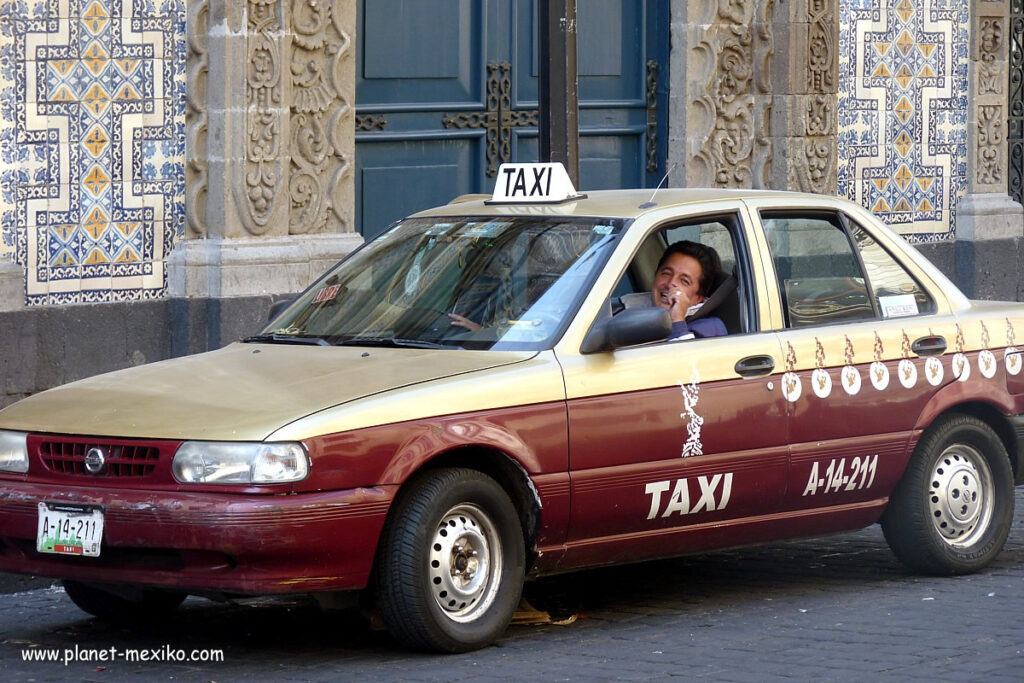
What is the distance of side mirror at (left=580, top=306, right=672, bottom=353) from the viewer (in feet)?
23.2

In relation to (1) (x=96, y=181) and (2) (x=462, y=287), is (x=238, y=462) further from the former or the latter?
(1) (x=96, y=181)

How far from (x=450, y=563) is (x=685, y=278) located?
192cm

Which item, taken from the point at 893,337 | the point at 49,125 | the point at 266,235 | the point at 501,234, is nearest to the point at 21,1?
the point at 49,125

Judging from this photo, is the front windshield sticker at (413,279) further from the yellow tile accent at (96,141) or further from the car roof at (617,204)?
the yellow tile accent at (96,141)

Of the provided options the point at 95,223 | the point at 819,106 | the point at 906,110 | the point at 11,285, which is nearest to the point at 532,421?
the point at 11,285

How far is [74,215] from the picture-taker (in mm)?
11406

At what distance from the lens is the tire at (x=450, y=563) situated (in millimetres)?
6508

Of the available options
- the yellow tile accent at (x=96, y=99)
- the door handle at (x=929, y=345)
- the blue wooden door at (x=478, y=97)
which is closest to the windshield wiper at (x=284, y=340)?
the door handle at (x=929, y=345)

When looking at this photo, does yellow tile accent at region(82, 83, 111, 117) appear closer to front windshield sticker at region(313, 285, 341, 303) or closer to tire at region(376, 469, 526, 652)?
front windshield sticker at region(313, 285, 341, 303)

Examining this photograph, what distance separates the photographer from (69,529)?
652 cm

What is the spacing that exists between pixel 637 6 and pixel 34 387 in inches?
239

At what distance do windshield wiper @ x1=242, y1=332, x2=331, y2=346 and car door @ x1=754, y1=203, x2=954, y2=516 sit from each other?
6.00 ft

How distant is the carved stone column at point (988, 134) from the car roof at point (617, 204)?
9139 millimetres

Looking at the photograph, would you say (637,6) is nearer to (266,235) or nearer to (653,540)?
(266,235)
